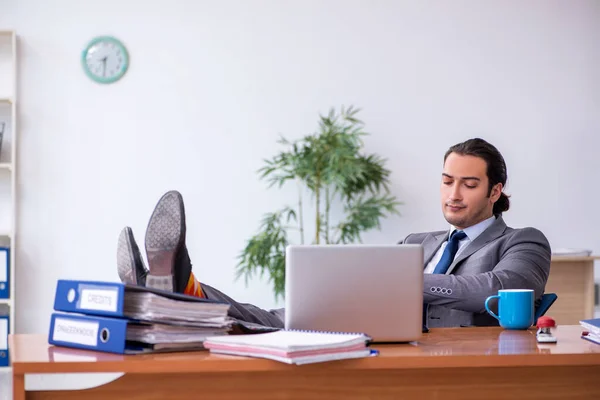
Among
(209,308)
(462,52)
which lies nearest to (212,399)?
(209,308)

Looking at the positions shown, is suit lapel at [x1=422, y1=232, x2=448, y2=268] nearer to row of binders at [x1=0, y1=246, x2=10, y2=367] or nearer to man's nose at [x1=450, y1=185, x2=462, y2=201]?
man's nose at [x1=450, y1=185, x2=462, y2=201]

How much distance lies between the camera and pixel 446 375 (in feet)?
5.30

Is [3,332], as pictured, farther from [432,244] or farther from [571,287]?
[571,287]

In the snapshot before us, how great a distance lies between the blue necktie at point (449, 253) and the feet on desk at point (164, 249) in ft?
3.72

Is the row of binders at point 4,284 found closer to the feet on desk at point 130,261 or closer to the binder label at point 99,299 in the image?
the feet on desk at point 130,261

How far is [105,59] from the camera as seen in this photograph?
4.96 m

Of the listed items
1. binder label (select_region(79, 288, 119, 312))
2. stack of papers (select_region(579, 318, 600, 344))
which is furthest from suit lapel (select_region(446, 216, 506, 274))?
binder label (select_region(79, 288, 119, 312))

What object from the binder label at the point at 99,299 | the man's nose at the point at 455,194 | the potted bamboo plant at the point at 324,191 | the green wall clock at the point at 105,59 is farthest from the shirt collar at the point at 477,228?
the green wall clock at the point at 105,59

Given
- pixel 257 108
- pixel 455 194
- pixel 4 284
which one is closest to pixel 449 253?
pixel 455 194

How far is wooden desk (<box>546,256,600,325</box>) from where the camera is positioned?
4605 millimetres

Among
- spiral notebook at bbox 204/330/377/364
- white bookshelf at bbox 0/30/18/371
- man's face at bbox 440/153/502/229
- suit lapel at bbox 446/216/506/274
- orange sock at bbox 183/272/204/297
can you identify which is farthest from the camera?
white bookshelf at bbox 0/30/18/371

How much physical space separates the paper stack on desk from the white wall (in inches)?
134

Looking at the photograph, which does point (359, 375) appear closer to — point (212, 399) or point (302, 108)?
point (212, 399)

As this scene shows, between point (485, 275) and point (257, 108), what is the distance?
2956 millimetres
